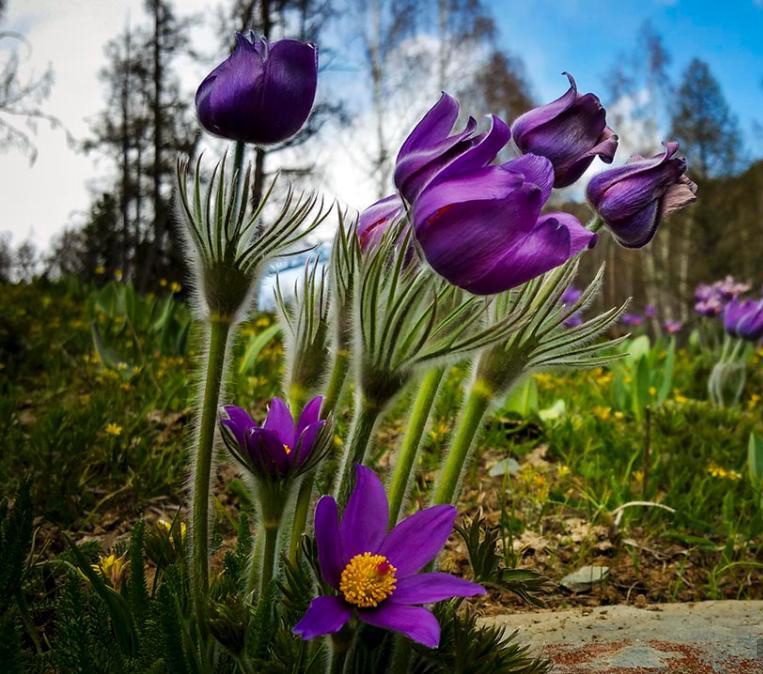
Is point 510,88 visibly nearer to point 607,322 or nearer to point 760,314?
point 760,314

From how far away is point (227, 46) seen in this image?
39.6 feet

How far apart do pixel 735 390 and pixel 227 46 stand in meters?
10.4

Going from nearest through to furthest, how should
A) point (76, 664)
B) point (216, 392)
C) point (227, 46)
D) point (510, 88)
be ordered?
Result: point (76, 664) → point (216, 392) → point (227, 46) → point (510, 88)

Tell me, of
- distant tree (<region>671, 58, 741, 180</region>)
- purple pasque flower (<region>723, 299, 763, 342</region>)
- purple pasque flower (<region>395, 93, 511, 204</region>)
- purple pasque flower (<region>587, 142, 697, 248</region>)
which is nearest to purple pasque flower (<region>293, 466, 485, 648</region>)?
purple pasque flower (<region>395, 93, 511, 204</region>)

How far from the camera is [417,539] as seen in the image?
3.06ft

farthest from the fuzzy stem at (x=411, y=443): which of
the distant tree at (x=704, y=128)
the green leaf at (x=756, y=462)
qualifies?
the distant tree at (x=704, y=128)

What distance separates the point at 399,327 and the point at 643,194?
0.46m

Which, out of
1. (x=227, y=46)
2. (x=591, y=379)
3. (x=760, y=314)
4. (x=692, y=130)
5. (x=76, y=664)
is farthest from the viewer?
(x=692, y=130)

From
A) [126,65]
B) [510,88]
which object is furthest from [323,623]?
[510,88]

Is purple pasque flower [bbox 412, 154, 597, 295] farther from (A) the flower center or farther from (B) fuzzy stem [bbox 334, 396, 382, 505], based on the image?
(A) the flower center

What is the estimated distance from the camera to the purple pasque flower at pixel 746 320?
425 cm

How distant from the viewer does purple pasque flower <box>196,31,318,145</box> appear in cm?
105

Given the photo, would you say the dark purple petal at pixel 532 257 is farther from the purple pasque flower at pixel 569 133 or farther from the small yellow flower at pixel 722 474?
the small yellow flower at pixel 722 474

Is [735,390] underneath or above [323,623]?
above
